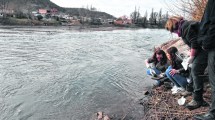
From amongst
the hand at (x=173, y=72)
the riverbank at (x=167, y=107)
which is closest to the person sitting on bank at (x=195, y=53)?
the riverbank at (x=167, y=107)

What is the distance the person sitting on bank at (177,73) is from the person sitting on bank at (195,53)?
2.95ft

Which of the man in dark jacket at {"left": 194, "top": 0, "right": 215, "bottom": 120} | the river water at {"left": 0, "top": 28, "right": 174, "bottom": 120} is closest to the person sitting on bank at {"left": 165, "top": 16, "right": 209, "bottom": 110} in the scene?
the man in dark jacket at {"left": 194, "top": 0, "right": 215, "bottom": 120}

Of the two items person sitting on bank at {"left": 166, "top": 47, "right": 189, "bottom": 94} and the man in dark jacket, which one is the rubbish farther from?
the man in dark jacket

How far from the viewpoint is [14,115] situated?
242 inches

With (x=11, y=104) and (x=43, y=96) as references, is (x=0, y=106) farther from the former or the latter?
(x=43, y=96)

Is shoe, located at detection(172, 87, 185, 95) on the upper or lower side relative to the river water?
upper

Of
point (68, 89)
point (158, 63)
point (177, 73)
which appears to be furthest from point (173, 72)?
point (68, 89)

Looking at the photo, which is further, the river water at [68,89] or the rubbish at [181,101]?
the river water at [68,89]

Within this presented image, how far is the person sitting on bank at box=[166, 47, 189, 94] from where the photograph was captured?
6.25 metres

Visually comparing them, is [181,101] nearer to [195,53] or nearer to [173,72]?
[173,72]

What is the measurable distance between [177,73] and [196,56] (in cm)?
120

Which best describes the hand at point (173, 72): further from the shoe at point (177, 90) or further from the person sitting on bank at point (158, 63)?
the person sitting on bank at point (158, 63)

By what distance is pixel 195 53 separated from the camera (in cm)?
509

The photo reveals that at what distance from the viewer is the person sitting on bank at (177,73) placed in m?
6.25
